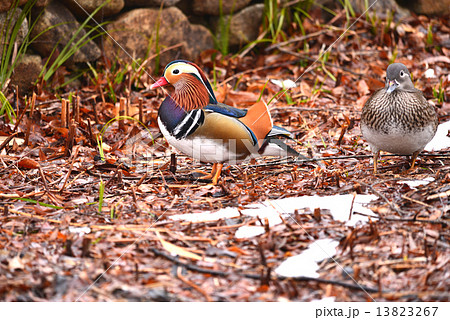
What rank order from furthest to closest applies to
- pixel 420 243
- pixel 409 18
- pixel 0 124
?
pixel 409 18, pixel 0 124, pixel 420 243

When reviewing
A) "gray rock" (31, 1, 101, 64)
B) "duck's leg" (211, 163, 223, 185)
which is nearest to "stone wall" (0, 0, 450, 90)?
"gray rock" (31, 1, 101, 64)

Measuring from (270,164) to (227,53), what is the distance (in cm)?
253

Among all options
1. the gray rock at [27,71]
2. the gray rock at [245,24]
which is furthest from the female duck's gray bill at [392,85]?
the gray rock at [27,71]

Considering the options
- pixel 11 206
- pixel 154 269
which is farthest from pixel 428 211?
pixel 11 206

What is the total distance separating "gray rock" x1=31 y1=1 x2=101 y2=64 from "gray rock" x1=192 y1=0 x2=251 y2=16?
47.6 inches

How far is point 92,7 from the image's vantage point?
15.0 feet

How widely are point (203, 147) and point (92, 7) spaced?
2.42 meters

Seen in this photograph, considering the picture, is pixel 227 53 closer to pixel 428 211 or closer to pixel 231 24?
pixel 231 24

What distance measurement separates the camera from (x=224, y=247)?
7.16 feet

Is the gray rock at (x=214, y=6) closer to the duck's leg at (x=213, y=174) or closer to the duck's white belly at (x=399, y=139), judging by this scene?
the duck's leg at (x=213, y=174)

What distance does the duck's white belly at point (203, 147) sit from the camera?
275 centimetres

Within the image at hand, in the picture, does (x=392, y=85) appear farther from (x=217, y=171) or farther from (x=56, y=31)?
(x=56, y=31)

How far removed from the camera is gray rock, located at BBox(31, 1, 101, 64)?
14.4 feet

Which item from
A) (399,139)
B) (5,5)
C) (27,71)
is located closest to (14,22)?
(5,5)
